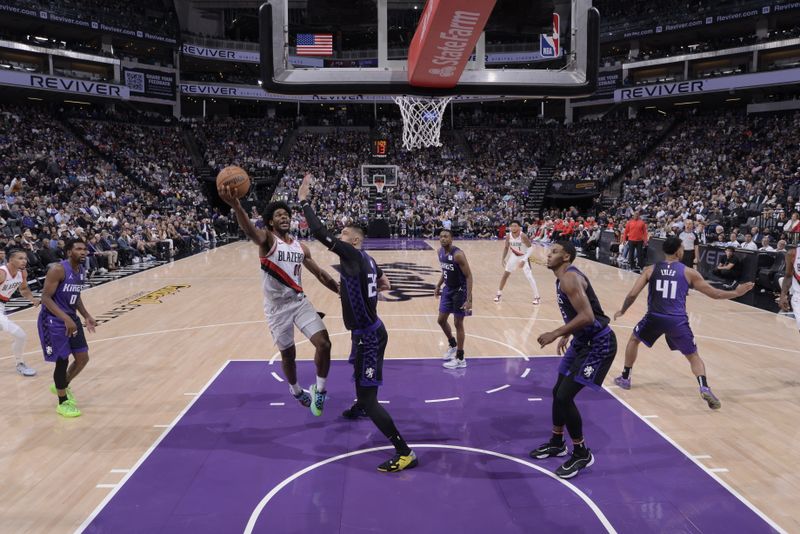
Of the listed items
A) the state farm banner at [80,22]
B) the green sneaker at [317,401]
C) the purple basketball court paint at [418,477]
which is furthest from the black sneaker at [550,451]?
the state farm banner at [80,22]

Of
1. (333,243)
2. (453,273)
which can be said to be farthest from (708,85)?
(333,243)

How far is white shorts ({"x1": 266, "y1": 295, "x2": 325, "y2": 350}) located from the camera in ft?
18.2

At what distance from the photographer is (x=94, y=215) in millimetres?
21906

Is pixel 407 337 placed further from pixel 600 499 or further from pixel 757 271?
pixel 757 271

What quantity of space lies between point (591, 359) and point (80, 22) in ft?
117

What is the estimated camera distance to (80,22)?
3177 centimetres

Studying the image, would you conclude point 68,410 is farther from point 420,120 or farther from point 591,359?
point 420,120

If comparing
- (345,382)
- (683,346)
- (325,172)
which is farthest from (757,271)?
(325,172)

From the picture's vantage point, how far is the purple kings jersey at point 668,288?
608cm

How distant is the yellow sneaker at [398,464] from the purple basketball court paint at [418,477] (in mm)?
69

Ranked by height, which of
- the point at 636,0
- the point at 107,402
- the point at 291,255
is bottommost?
the point at 107,402

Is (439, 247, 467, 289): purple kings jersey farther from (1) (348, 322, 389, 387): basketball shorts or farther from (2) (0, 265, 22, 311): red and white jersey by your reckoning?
(2) (0, 265, 22, 311): red and white jersey

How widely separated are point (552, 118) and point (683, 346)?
37.7 m

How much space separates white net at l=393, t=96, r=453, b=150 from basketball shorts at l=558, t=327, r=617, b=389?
5217mm
